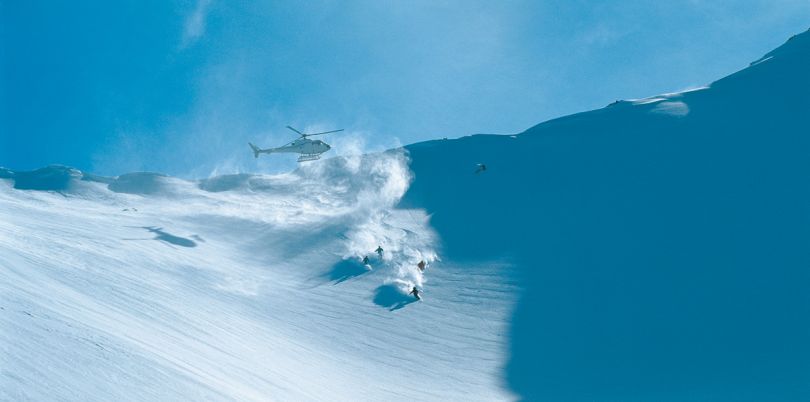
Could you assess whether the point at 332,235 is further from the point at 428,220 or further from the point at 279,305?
the point at 279,305

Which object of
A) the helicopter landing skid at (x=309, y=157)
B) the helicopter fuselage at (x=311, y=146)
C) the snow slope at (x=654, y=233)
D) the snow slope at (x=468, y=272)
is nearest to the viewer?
the snow slope at (x=468, y=272)

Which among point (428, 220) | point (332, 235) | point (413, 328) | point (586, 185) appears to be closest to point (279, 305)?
point (413, 328)

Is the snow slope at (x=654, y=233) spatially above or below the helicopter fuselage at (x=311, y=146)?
below

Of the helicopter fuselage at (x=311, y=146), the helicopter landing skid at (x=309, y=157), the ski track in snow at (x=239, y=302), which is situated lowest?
the ski track in snow at (x=239, y=302)

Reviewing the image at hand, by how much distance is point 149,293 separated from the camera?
2533cm

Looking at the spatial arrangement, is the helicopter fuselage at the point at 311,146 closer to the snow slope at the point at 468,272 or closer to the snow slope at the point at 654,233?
the snow slope at the point at 468,272

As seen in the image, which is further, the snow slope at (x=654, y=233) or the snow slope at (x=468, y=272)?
the snow slope at (x=654, y=233)

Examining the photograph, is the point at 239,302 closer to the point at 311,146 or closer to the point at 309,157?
the point at 309,157

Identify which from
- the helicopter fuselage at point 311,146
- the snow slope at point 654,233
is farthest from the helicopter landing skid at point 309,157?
the snow slope at point 654,233

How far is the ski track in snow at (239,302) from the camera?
14.0 m

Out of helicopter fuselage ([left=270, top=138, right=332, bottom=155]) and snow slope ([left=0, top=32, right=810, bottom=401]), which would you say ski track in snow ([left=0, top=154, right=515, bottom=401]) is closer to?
snow slope ([left=0, top=32, right=810, bottom=401])

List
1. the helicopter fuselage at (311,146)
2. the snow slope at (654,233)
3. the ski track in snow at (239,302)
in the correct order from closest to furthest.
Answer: the ski track in snow at (239,302) → the snow slope at (654,233) → the helicopter fuselage at (311,146)

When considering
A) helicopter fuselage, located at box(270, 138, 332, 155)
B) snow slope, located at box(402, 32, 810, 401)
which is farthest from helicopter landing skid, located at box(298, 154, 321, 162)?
snow slope, located at box(402, 32, 810, 401)

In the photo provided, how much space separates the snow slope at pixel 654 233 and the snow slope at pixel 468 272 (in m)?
0.14
